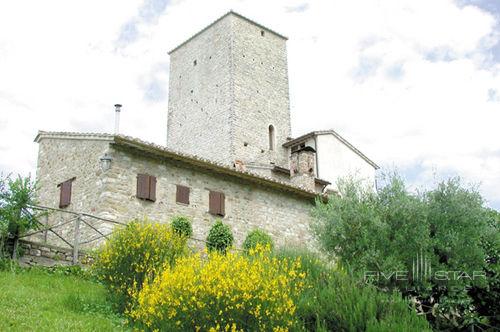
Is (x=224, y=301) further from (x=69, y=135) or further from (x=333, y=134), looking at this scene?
(x=333, y=134)

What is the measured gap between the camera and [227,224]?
1864 cm

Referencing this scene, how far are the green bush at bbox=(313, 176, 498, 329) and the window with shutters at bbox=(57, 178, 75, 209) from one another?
8384mm

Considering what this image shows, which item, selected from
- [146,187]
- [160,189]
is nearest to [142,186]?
[146,187]

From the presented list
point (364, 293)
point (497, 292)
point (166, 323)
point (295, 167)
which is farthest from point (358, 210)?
point (295, 167)

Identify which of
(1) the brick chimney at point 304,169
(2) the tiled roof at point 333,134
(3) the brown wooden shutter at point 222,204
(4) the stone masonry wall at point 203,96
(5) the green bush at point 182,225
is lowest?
(5) the green bush at point 182,225

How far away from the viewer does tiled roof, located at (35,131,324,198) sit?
1680 centimetres

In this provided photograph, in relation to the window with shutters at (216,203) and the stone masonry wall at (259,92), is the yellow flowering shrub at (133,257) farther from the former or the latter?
the stone masonry wall at (259,92)

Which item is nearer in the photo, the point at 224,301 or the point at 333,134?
the point at 224,301

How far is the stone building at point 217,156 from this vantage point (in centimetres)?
1705

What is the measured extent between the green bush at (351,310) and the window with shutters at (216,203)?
984 centimetres

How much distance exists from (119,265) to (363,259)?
4.73 m

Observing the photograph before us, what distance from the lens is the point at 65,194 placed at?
59.6 feet

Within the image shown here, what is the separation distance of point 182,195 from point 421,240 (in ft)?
27.1

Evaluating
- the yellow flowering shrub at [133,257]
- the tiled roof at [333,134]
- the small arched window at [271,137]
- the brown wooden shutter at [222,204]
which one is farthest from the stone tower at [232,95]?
the yellow flowering shrub at [133,257]
